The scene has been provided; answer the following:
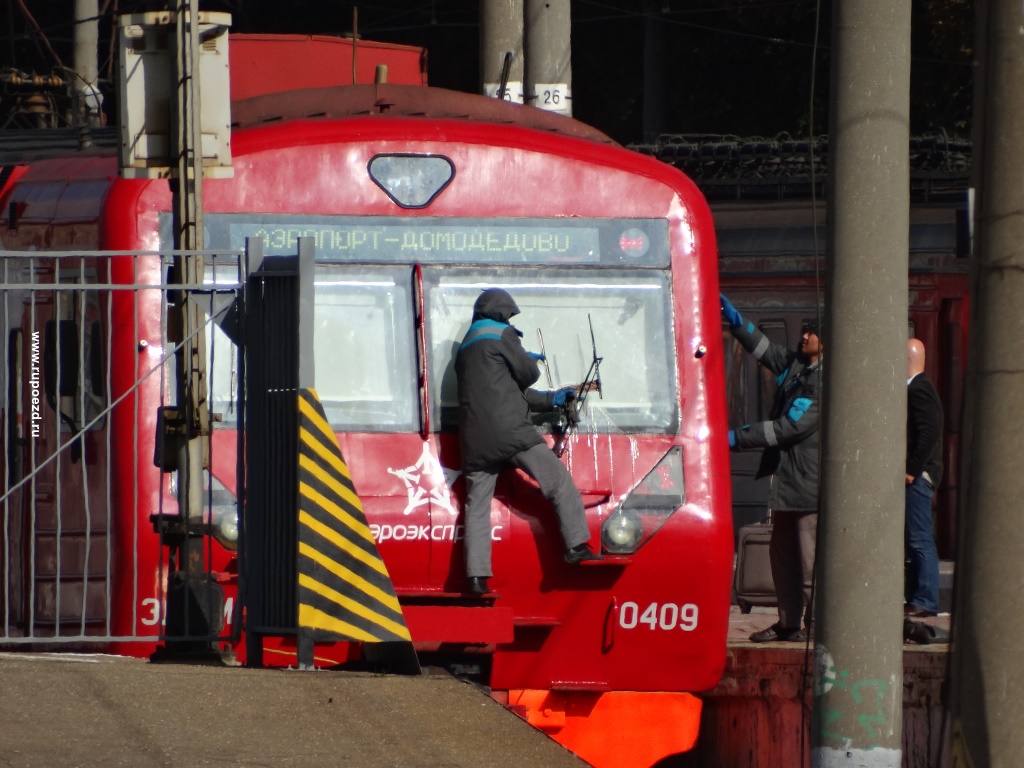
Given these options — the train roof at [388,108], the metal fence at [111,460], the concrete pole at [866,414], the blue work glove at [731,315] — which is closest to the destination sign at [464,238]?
the metal fence at [111,460]

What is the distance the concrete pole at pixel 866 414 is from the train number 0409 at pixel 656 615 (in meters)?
1.48

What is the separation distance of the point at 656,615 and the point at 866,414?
184 centimetres

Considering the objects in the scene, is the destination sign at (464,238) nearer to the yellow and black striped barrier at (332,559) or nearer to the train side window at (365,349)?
the train side window at (365,349)

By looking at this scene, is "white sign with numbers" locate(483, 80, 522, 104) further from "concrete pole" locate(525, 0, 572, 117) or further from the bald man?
the bald man

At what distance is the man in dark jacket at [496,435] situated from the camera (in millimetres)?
8641

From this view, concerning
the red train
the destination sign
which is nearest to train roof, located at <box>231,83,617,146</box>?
the red train

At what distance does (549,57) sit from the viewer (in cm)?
1269

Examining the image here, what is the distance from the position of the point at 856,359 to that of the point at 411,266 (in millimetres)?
2279

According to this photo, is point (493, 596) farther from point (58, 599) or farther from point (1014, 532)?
point (1014, 532)

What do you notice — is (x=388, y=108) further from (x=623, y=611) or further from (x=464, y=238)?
(x=623, y=611)

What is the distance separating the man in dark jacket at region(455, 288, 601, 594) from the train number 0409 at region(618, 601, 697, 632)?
0.32m

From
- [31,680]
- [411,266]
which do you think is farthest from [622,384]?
[31,680]

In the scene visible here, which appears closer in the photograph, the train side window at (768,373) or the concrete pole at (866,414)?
the concrete pole at (866,414)

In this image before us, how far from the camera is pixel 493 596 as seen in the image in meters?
8.72
